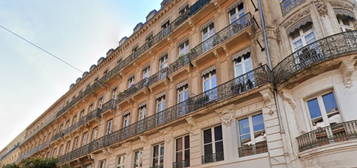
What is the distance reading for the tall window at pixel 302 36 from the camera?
1002cm

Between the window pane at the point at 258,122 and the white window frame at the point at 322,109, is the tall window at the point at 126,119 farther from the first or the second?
the white window frame at the point at 322,109

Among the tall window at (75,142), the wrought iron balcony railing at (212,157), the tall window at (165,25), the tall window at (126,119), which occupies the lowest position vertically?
the wrought iron balcony railing at (212,157)

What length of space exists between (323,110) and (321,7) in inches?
166

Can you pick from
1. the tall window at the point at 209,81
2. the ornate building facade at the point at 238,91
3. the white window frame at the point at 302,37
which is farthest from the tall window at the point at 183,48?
the white window frame at the point at 302,37

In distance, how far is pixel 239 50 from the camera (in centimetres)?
1203

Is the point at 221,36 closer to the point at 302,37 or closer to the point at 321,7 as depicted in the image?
the point at 302,37

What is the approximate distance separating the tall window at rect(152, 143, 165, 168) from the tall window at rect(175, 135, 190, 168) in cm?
105

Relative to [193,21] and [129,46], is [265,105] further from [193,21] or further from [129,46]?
[129,46]

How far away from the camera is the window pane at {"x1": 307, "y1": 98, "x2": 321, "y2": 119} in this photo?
8.65 m

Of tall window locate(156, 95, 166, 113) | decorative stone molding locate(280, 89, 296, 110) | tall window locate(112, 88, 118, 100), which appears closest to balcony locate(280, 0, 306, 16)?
decorative stone molding locate(280, 89, 296, 110)

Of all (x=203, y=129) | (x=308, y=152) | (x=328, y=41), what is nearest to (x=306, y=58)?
(x=328, y=41)

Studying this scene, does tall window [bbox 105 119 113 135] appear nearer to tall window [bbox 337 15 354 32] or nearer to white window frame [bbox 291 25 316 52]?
white window frame [bbox 291 25 316 52]

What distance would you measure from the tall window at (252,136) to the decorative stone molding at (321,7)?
182 inches

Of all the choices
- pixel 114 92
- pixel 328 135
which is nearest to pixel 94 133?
pixel 114 92
